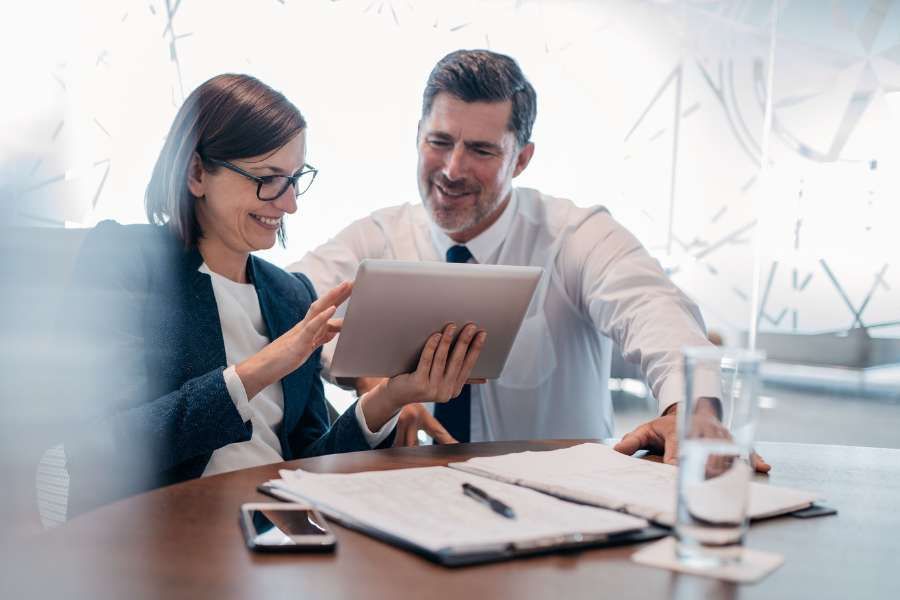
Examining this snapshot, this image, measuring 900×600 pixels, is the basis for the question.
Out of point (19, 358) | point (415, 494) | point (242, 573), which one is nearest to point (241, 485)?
point (415, 494)

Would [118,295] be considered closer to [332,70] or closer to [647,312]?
[647,312]

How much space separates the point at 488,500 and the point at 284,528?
7.9 inches

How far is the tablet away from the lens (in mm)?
1331

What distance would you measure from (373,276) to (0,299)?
43.8 inches

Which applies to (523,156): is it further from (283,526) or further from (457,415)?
(283,526)

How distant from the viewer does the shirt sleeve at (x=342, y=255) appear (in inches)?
87.3

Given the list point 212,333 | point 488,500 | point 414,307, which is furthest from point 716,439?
point 212,333

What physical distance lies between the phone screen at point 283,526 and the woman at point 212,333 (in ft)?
1.53

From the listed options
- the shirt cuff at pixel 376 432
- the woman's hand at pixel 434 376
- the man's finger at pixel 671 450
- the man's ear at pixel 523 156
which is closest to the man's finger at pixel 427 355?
the woman's hand at pixel 434 376

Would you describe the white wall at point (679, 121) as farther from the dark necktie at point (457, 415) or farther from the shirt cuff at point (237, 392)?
the shirt cuff at point (237, 392)

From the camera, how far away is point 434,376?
147 centimetres

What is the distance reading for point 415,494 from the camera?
0.95 meters

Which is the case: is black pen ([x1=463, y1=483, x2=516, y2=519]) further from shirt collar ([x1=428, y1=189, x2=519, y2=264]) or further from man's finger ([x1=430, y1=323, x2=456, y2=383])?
shirt collar ([x1=428, y1=189, x2=519, y2=264])

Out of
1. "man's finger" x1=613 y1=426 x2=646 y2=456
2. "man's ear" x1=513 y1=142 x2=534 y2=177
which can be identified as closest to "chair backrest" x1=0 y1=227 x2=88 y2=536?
"man's finger" x1=613 y1=426 x2=646 y2=456
